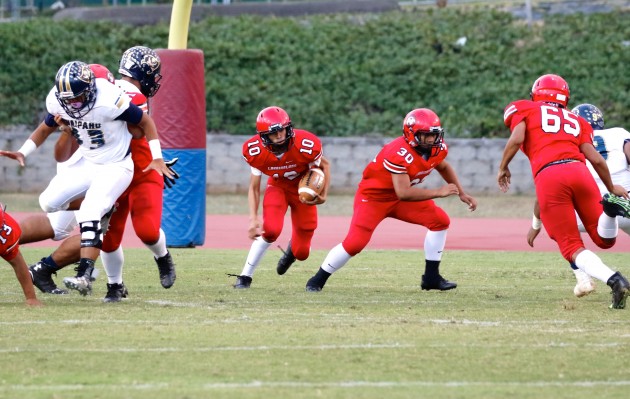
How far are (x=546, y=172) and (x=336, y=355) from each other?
2.86 m

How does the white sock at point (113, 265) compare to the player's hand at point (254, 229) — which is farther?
the player's hand at point (254, 229)

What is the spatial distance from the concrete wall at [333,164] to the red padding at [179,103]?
23.4ft

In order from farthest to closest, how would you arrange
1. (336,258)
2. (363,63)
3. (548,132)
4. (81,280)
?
(363,63) < (336,258) < (548,132) < (81,280)

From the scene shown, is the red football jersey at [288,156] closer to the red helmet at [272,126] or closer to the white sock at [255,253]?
the red helmet at [272,126]

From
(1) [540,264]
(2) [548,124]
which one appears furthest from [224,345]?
(1) [540,264]

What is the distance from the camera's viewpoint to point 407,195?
9172 mm

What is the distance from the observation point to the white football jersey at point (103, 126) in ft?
27.5

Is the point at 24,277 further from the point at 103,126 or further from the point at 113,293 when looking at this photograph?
the point at 103,126

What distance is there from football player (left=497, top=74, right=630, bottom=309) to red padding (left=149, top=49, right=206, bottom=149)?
575cm

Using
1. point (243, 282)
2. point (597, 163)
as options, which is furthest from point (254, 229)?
point (597, 163)

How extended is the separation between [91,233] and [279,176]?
212 cm

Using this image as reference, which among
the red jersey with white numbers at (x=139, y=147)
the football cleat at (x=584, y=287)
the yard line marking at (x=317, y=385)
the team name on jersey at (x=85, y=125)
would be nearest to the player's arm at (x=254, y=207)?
the red jersey with white numbers at (x=139, y=147)

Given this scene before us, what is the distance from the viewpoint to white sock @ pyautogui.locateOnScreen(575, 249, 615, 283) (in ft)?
26.4

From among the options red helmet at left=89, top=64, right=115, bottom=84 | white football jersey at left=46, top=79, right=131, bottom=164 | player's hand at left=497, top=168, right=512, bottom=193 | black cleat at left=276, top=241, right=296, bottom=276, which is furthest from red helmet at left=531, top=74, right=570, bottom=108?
red helmet at left=89, top=64, right=115, bottom=84
